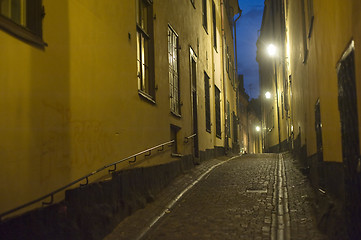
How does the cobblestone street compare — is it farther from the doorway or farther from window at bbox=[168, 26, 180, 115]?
window at bbox=[168, 26, 180, 115]

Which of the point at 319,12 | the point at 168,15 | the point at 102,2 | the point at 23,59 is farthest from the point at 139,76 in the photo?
the point at 23,59

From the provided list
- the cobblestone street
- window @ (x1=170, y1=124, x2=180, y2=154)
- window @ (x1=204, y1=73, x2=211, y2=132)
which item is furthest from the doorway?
window @ (x1=204, y1=73, x2=211, y2=132)

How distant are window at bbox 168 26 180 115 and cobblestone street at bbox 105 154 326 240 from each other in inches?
80.4

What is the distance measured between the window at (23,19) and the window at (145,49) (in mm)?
4091

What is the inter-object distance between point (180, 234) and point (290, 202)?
3.02 meters

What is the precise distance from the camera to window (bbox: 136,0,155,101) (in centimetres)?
930

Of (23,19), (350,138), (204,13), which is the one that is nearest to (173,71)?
(204,13)

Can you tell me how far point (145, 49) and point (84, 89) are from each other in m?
3.95

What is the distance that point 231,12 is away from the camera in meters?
28.4

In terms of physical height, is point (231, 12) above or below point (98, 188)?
above

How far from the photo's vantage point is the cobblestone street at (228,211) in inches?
262

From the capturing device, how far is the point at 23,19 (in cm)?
484

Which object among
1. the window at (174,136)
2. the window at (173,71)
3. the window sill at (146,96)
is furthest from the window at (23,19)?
the window at (174,136)

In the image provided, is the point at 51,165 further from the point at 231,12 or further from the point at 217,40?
the point at 231,12
